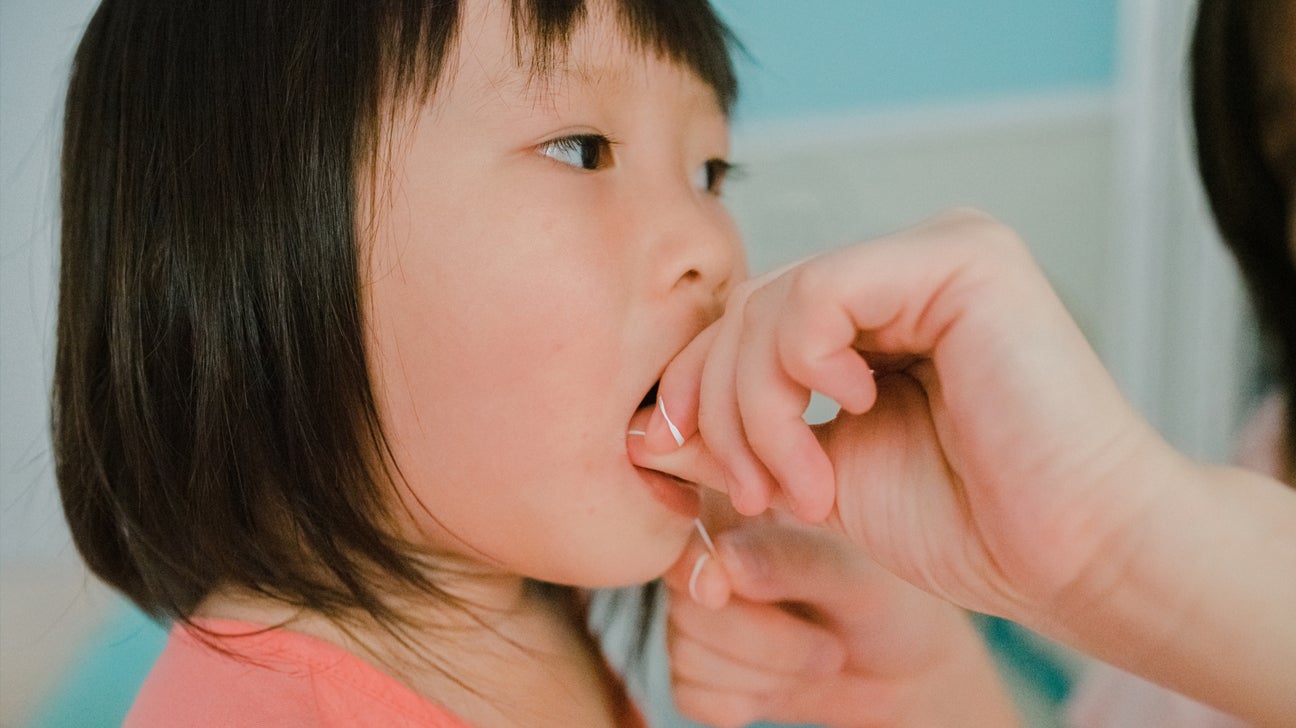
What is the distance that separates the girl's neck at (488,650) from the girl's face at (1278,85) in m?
0.87

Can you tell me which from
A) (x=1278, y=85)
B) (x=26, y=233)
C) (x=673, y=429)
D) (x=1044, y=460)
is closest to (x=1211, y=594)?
(x=1044, y=460)

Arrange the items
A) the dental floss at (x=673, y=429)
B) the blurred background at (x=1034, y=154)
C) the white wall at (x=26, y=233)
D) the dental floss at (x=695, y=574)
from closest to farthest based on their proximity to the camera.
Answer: the dental floss at (x=673, y=429) < the dental floss at (x=695, y=574) < the white wall at (x=26, y=233) < the blurred background at (x=1034, y=154)

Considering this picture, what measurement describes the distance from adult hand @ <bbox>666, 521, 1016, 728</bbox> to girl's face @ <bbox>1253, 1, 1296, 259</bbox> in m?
0.62

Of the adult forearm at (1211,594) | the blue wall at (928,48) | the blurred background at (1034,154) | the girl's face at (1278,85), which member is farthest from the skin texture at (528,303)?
the blue wall at (928,48)

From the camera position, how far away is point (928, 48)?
5.36 ft

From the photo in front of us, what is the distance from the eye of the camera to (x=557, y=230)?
0.58 meters

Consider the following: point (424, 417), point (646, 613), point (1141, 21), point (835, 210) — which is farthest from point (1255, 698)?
point (1141, 21)

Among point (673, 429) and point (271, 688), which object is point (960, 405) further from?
point (271, 688)

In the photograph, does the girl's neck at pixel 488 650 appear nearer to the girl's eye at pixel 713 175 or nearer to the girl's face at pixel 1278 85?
the girl's eye at pixel 713 175

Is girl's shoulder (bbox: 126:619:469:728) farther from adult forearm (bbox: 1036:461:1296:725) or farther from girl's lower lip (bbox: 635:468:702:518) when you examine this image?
adult forearm (bbox: 1036:461:1296:725)

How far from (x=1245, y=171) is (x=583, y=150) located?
0.85 metres

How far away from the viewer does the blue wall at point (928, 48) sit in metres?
1.60

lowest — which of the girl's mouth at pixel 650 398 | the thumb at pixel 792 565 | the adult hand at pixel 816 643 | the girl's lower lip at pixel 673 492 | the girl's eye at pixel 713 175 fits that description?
the adult hand at pixel 816 643

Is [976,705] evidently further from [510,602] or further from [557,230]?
[557,230]
